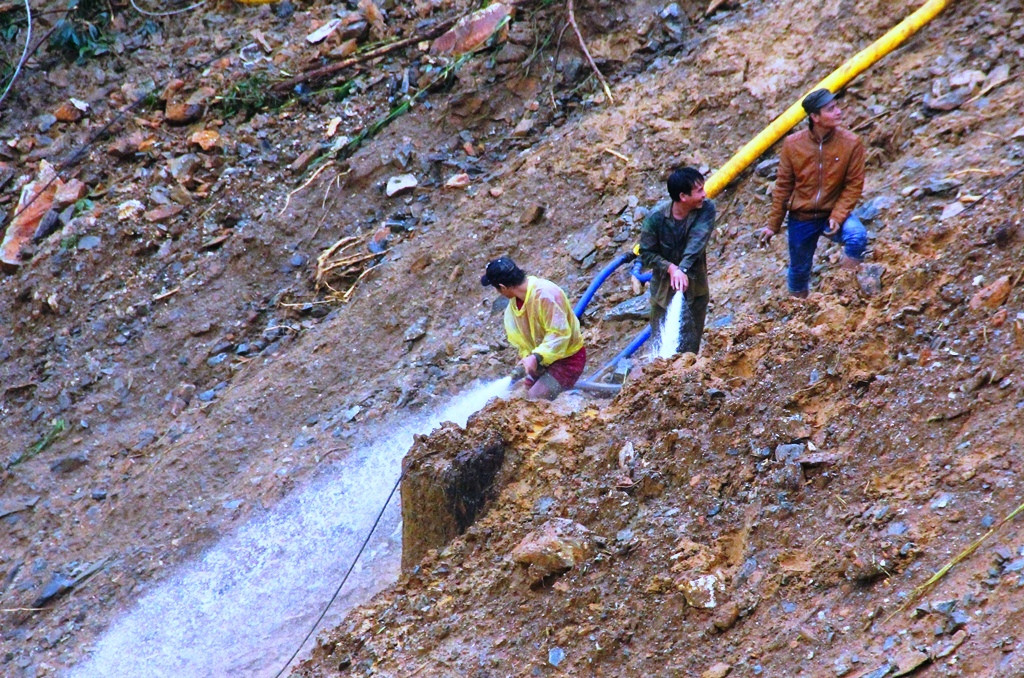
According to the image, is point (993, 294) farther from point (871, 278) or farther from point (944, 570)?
point (944, 570)

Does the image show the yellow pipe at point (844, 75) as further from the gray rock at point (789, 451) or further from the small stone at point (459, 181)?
the gray rock at point (789, 451)

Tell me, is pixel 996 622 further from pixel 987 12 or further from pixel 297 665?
pixel 987 12

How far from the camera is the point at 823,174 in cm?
572

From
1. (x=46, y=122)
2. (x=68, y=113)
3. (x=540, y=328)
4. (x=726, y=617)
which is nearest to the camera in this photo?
(x=726, y=617)

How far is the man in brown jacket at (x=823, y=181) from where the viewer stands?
5621mm

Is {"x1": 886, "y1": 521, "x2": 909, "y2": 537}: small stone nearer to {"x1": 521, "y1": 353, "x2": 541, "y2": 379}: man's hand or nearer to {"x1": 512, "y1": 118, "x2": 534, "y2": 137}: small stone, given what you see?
{"x1": 521, "y1": 353, "x2": 541, "y2": 379}: man's hand

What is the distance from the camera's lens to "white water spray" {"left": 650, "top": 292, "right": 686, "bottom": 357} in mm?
6062

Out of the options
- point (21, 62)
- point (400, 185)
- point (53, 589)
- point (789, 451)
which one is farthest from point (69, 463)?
point (789, 451)

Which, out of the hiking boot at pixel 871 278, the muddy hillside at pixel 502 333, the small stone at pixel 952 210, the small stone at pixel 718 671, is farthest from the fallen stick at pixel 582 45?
the small stone at pixel 718 671

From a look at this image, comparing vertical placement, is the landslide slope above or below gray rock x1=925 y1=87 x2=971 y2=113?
above

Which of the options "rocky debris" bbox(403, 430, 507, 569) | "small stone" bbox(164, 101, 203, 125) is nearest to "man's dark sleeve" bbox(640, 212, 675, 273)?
"rocky debris" bbox(403, 430, 507, 569)

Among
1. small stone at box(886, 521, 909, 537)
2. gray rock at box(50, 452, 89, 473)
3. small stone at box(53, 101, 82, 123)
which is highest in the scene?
small stone at box(53, 101, 82, 123)

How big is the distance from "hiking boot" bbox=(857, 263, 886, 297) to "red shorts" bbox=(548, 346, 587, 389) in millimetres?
1783

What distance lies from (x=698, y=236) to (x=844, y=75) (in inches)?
133
